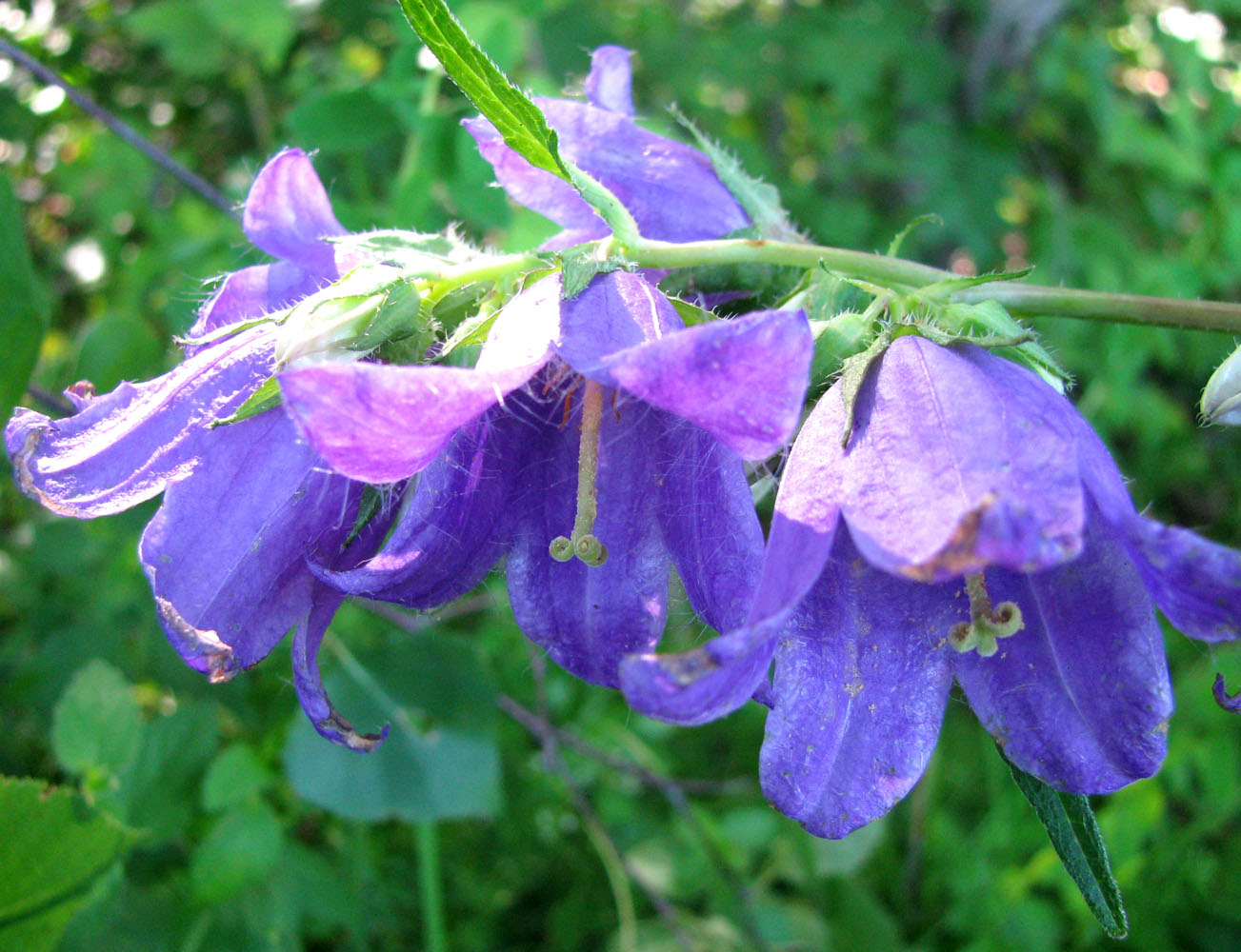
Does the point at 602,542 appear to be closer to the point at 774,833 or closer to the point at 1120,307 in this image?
the point at 1120,307

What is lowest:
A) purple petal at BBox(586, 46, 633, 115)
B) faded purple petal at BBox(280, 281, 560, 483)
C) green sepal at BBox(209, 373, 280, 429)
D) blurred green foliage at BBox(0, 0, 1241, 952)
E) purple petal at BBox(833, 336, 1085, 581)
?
blurred green foliage at BBox(0, 0, 1241, 952)

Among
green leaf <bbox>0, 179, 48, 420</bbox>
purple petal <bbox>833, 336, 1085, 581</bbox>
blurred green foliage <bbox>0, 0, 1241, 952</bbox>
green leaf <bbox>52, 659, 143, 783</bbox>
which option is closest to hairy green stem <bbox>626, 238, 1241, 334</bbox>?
purple petal <bbox>833, 336, 1085, 581</bbox>

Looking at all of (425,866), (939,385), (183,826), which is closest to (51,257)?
(183,826)

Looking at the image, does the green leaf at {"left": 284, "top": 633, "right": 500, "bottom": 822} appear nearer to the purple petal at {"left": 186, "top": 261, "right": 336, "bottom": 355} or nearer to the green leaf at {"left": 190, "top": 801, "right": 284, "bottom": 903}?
the green leaf at {"left": 190, "top": 801, "right": 284, "bottom": 903}

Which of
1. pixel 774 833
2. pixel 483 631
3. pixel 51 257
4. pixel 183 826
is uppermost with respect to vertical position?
pixel 51 257

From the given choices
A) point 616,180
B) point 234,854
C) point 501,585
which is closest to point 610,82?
point 616,180

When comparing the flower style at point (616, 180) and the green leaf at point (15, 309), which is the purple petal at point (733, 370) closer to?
the flower style at point (616, 180)

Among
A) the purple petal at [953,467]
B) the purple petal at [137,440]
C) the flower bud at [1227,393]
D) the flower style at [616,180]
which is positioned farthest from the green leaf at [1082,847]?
the purple petal at [137,440]
